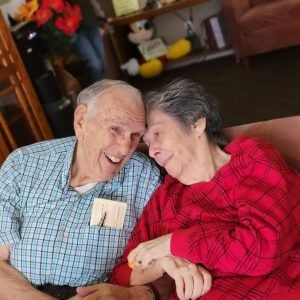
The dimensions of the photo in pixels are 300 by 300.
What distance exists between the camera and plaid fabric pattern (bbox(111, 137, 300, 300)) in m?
1.09

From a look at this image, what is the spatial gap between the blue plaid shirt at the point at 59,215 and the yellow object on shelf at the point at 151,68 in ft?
9.68

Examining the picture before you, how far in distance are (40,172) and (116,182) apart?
0.92 ft

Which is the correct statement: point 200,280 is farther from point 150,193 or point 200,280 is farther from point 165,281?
point 150,193

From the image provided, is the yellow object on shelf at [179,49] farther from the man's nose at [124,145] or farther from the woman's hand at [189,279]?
the woman's hand at [189,279]

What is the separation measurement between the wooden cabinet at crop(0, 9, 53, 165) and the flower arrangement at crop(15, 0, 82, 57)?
0.36m

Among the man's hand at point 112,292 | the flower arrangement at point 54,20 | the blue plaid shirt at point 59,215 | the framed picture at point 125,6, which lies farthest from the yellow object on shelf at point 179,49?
the man's hand at point 112,292

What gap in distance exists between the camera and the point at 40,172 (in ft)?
4.90

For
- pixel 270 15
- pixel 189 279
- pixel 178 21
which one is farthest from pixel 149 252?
pixel 178 21

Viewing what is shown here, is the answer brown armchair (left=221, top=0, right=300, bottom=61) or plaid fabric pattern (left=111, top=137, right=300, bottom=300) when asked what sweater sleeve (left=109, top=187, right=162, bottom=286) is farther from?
brown armchair (left=221, top=0, right=300, bottom=61)

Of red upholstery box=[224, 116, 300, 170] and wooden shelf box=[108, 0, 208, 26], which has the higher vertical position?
wooden shelf box=[108, 0, 208, 26]

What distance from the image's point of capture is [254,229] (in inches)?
Result: 43.0

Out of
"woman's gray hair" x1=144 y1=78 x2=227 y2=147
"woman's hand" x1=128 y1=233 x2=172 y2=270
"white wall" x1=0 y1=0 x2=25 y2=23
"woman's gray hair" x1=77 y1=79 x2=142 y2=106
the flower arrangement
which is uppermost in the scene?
"white wall" x1=0 y1=0 x2=25 y2=23

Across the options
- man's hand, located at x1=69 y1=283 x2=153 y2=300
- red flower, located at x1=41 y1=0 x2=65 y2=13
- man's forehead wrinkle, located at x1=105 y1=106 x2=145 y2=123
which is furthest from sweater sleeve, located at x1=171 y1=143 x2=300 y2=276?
red flower, located at x1=41 y1=0 x2=65 y2=13

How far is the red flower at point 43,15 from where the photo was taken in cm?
309
